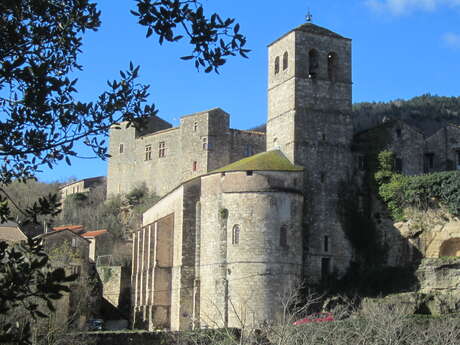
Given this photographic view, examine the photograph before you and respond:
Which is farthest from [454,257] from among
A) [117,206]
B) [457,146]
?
[117,206]

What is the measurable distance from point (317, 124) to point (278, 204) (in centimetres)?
533

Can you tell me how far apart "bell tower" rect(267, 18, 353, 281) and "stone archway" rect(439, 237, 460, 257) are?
4660 mm

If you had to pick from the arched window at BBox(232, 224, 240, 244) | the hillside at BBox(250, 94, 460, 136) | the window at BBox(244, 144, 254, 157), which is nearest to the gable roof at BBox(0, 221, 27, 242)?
the arched window at BBox(232, 224, 240, 244)

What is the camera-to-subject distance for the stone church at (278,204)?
3731 centimetres

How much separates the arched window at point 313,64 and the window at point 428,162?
824 centimetres

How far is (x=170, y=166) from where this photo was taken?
6153 cm

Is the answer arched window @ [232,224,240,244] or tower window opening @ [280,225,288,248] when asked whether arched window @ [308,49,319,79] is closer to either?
tower window opening @ [280,225,288,248]

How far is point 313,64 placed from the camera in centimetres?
4162

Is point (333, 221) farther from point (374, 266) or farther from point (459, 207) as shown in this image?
point (459, 207)

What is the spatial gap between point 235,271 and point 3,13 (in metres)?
30.1

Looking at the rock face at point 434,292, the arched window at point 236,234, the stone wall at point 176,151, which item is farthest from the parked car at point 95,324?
the stone wall at point 176,151

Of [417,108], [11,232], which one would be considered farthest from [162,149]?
[417,108]

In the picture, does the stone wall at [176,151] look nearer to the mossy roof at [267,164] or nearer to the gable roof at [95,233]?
the gable roof at [95,233]

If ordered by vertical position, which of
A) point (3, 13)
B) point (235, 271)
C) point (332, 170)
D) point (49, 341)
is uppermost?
point (332, 170)
